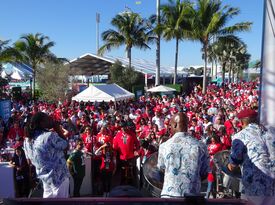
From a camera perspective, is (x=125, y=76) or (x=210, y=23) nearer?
(x=210, y=23)

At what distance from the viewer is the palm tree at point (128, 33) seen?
107ft

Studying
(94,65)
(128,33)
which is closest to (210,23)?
(128,33)

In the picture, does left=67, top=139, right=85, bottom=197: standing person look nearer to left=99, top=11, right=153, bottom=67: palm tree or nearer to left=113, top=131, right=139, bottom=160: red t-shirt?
left=113, top=131, right=139, bottom=160: red t-shirt

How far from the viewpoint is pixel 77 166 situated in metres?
7.28

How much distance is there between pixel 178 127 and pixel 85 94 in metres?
15.8

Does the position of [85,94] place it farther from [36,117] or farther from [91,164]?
[36,117]

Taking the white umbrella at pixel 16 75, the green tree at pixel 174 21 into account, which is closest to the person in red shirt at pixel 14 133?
the green tree at pixel 174 21

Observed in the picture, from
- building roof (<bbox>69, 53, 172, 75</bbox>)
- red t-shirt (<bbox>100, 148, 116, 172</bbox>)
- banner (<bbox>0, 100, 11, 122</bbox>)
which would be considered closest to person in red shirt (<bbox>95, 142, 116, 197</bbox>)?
red t-shirt (<bbox>100, 148, 116, 172</bbox>)

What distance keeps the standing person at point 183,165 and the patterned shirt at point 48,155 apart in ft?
4.07

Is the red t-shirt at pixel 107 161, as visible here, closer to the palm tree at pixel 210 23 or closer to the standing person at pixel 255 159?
the standing person at pixel 255 159

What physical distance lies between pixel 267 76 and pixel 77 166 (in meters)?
4.40

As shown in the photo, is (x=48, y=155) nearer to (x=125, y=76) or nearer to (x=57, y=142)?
(x=57, y=142)

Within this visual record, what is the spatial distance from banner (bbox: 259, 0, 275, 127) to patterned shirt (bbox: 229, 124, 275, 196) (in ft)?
2.41

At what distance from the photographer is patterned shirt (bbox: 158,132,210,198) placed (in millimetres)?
2924
